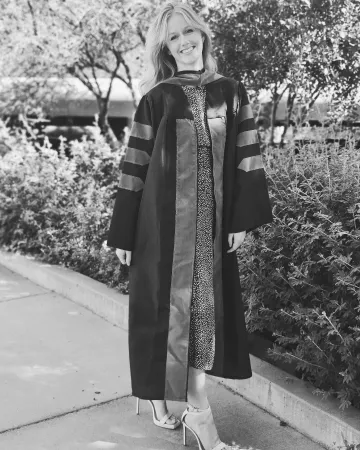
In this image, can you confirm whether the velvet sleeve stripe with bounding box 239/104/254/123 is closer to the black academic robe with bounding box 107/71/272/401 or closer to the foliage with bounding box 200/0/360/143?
the black academic robe with bounding box 107/71/272/401

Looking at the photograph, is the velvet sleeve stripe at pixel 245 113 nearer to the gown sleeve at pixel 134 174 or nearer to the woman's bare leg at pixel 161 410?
the gown sleeve at pixel 134 174

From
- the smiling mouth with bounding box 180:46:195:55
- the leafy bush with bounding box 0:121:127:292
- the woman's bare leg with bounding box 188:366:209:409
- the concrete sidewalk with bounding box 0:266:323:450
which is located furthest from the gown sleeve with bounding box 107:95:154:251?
the leafy bush with bounding box 0:121:127:292

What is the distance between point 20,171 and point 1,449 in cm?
368

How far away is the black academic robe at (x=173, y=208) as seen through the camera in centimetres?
279

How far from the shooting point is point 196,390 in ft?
9.51

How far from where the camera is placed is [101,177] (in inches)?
237

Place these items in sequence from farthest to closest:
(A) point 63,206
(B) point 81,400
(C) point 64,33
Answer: (C) point 64,33 < (A) point 63,206 < (B) point 81,400

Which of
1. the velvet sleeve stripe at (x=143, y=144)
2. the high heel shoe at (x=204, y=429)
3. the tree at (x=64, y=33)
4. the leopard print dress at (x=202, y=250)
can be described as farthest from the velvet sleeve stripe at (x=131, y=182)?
the tree at (x=64, y=33)

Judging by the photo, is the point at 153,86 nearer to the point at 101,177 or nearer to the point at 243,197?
the point at 243,197

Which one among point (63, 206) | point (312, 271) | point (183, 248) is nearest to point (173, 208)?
point (183, 248)

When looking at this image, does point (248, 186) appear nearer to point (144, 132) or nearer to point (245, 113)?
point (245, 113)

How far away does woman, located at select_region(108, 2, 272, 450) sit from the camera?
9.18 feet

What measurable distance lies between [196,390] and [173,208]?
2.61 feet

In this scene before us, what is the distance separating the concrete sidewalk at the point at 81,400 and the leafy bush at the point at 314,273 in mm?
357
